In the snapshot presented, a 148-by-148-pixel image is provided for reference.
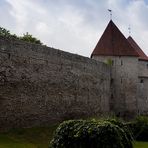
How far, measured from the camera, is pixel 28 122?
778 inches

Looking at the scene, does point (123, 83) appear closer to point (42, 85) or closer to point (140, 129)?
point (140, 129)

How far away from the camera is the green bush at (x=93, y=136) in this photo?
1217cm

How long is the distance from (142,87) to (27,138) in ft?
63.6

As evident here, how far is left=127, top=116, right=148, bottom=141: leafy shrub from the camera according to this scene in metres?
24.2

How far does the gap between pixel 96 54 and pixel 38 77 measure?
1359 centimetres

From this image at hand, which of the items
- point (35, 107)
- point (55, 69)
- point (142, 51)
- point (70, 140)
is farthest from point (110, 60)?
point (70, 140)

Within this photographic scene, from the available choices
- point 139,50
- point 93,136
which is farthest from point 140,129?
point 139,50

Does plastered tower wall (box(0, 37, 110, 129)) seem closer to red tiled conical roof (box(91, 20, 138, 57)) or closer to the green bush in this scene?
red tiled conical roof (box(91, 20, 138, 57))

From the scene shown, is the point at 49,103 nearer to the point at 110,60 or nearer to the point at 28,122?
the point at 28,122

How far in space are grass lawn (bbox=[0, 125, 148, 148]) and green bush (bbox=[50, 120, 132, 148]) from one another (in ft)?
11.2

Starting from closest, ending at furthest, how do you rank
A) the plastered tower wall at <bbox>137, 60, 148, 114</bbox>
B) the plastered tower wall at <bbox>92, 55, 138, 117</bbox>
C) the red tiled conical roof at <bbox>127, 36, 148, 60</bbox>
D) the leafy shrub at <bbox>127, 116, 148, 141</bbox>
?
the leafy shrub at <bbox>127, 116, 148, 141</bbox> → the plastered tower wall at <bbox>92, 55, 138, 117</bbox> → the plastered tower wall at <bbox>137, 60, 148, 114</bbox> → the red tiled conical roof at <bbox>127, 36, 148, 60</bbox>

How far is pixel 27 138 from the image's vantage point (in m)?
18.2

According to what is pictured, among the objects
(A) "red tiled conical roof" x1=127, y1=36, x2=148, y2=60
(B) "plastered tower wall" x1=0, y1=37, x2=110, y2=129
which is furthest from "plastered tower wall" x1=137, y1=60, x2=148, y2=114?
(B) "plastered tower wall" x1=0, y1=37, x2=110, y2=129

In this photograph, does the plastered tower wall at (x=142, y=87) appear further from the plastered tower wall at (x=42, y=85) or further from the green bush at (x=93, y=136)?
→ the green bush at (x=93, y=136)
